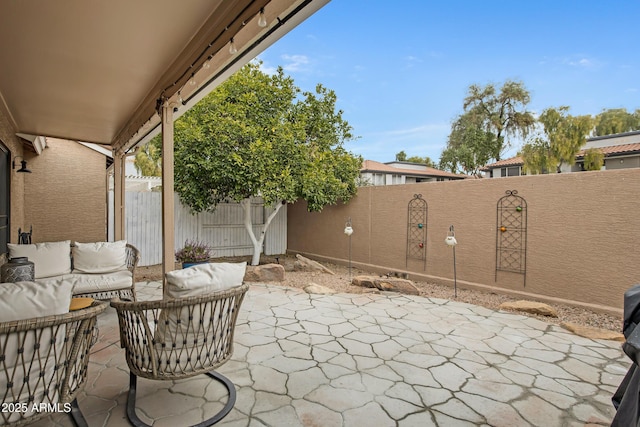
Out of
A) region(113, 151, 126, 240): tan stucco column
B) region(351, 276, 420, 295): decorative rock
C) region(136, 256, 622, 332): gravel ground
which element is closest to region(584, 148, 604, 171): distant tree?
region(136, 256, 622, 332): gravel ground

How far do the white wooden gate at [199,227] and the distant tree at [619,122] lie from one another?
803 inches

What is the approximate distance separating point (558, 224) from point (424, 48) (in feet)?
43.9

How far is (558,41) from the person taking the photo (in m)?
16.0

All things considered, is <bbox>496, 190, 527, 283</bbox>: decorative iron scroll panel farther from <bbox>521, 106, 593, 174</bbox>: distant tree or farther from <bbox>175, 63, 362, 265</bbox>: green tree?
<bbox>521, 106, 593, 174</bbox>: distant tree

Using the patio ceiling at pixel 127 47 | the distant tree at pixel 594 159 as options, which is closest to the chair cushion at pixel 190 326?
the patio ceiling at pixel 127 47

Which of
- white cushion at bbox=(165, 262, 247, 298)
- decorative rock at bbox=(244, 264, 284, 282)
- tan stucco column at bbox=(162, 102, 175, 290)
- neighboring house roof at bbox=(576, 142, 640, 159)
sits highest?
neighboring house roof at bbox=(576, 142, 640, 159)

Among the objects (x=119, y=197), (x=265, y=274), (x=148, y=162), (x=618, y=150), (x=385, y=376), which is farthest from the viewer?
(x=148, y=162)

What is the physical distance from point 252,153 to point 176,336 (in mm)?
4977

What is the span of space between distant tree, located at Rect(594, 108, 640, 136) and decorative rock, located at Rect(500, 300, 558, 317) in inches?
803

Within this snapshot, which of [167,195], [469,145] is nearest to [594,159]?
[469,145]

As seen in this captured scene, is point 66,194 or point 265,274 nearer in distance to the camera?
point 265,274

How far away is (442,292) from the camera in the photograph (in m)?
5.62

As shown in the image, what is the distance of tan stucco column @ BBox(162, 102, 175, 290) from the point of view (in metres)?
3.52

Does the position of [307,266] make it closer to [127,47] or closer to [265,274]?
[265,274]
